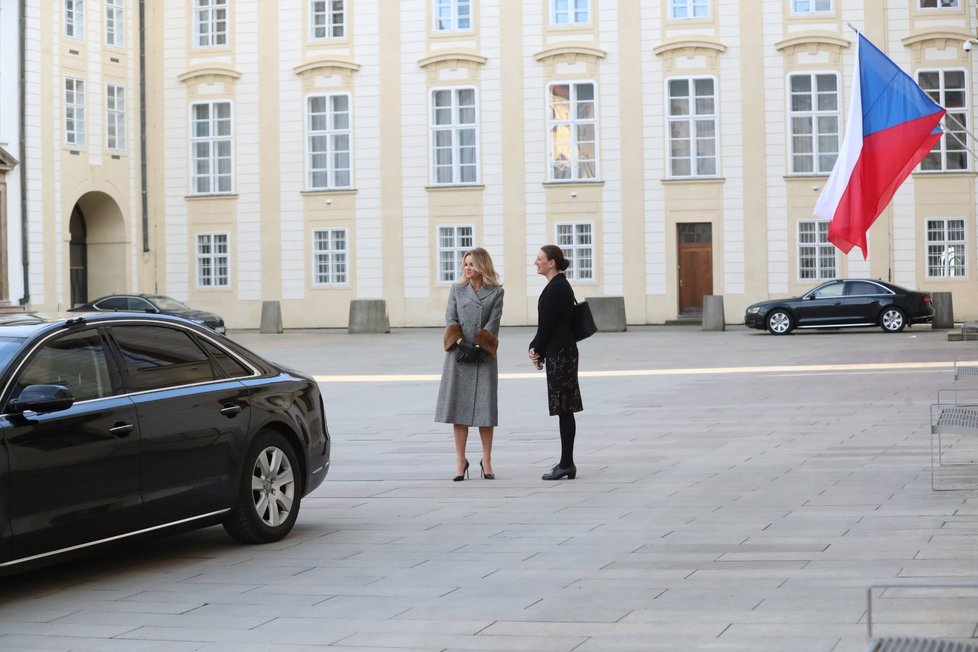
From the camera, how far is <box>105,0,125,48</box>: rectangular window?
47.3 metres

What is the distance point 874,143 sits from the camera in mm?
17750

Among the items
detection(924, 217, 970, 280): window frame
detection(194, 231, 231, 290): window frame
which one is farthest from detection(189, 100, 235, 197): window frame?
detection(924, 217, 970, 280): window frame

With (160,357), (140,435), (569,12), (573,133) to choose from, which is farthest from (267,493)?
(569,12)

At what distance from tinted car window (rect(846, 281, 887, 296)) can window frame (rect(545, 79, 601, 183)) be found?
1000cm

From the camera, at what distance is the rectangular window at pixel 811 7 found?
45.1 meters

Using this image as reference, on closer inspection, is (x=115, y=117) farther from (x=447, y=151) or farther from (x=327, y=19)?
(x=447, y=151)

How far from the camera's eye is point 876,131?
17.8 metres

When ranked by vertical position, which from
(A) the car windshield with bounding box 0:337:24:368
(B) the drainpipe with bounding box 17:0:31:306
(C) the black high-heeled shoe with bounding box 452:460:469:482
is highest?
(B) the drainpipe with bounding box 17:0:31:306

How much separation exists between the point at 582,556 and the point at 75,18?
41276 millimetres

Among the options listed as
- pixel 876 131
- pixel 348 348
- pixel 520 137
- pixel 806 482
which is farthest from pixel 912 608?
pixel 520 137

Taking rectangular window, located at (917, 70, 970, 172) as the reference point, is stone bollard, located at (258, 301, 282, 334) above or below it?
below

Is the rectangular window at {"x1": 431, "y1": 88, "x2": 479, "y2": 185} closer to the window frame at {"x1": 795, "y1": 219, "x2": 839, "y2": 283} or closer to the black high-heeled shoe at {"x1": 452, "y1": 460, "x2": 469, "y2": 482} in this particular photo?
the window frame at {"x1": 795, "y1": 219, "x2": 839, "y2": 283}

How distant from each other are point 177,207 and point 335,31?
310 inches

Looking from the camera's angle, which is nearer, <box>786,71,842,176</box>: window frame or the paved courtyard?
the paved courtyard
